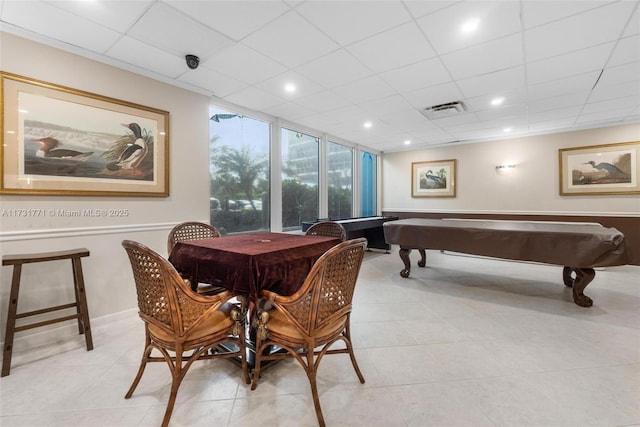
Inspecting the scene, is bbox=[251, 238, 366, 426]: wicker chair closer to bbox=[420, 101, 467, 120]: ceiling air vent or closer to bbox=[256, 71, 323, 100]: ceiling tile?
bbox=[256, 71, 323, 100]: ceiling tile

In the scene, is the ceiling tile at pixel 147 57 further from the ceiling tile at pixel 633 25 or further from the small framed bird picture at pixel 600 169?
the small framed bird picture at pixel 600 169

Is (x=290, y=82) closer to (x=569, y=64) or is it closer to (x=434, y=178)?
(x=569, y=64)

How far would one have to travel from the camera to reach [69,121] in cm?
244

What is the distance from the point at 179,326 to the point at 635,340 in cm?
360

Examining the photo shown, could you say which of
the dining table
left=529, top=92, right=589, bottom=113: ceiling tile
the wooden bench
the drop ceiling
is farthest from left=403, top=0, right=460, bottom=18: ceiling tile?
left=529, top=92, right=589, bottom=113: ceiling tile

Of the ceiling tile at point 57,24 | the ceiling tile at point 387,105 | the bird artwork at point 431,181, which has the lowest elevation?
the bird artwork at point 431,181

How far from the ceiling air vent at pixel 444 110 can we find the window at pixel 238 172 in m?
2.68

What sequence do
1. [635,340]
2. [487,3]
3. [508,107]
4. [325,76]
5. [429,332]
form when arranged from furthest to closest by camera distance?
[508,107]
[325,76]
[429,332]
[635,340]
[487,3]

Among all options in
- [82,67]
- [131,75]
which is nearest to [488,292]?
[131,75]

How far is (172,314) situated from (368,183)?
6.47 m

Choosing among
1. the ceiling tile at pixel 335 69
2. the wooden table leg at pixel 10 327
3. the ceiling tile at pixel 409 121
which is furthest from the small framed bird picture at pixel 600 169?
the wooden table leg at pixel 10 327

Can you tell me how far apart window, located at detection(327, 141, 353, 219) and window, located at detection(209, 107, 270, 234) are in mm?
1916

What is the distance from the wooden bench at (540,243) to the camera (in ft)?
9.00

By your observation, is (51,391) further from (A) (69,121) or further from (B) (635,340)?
(B) (635,340)
